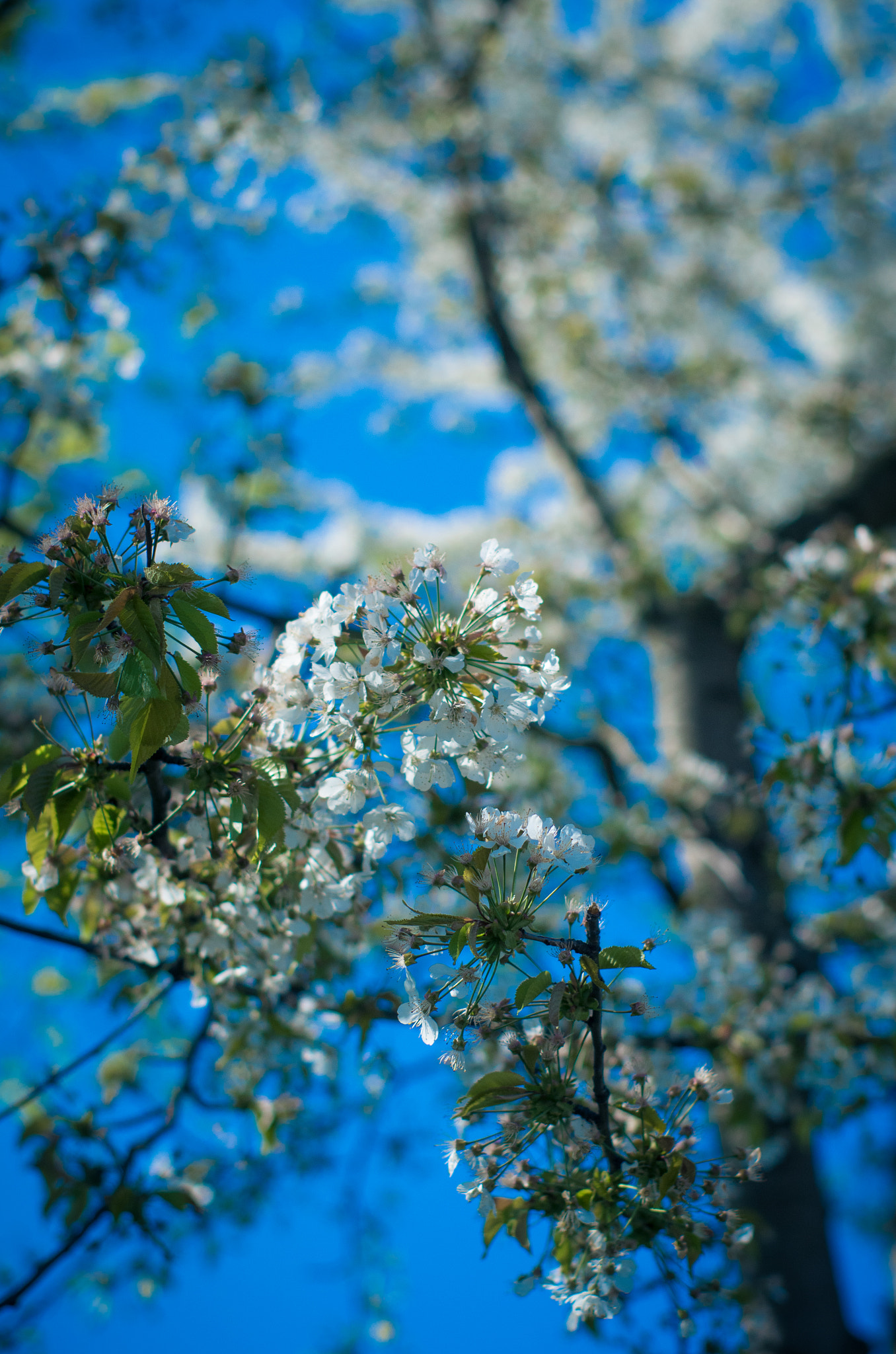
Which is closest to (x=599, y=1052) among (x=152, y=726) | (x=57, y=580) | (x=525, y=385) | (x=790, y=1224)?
(x=152, y=726)

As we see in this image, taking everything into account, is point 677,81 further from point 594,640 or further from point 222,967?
point 222,967

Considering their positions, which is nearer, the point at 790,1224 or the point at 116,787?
the point at 116,787

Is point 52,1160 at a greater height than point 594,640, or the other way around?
point 594,640

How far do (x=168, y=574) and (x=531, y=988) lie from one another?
2.50 feet

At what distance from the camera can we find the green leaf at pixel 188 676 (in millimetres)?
1237

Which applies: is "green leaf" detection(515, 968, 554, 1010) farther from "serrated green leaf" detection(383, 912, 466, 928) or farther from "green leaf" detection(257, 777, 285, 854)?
"green leaf" detection(257, 777, 285, 854)

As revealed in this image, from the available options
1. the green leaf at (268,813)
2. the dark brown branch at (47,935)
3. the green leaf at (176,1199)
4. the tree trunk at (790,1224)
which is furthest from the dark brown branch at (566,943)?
the tree trunk at (790,1224)

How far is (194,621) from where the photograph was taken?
1.25 meters

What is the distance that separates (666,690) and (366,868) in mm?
4110

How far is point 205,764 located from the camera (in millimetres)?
1376

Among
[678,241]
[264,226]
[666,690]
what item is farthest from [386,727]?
[678,241]

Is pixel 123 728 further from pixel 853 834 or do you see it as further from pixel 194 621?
pixel 853 834

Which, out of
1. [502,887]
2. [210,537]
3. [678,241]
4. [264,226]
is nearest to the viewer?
[502,887]

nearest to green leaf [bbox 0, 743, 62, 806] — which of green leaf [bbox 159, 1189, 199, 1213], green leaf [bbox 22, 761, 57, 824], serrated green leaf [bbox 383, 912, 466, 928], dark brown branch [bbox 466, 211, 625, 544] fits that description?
green leaf [bbox 22, 761, 57, 824]
